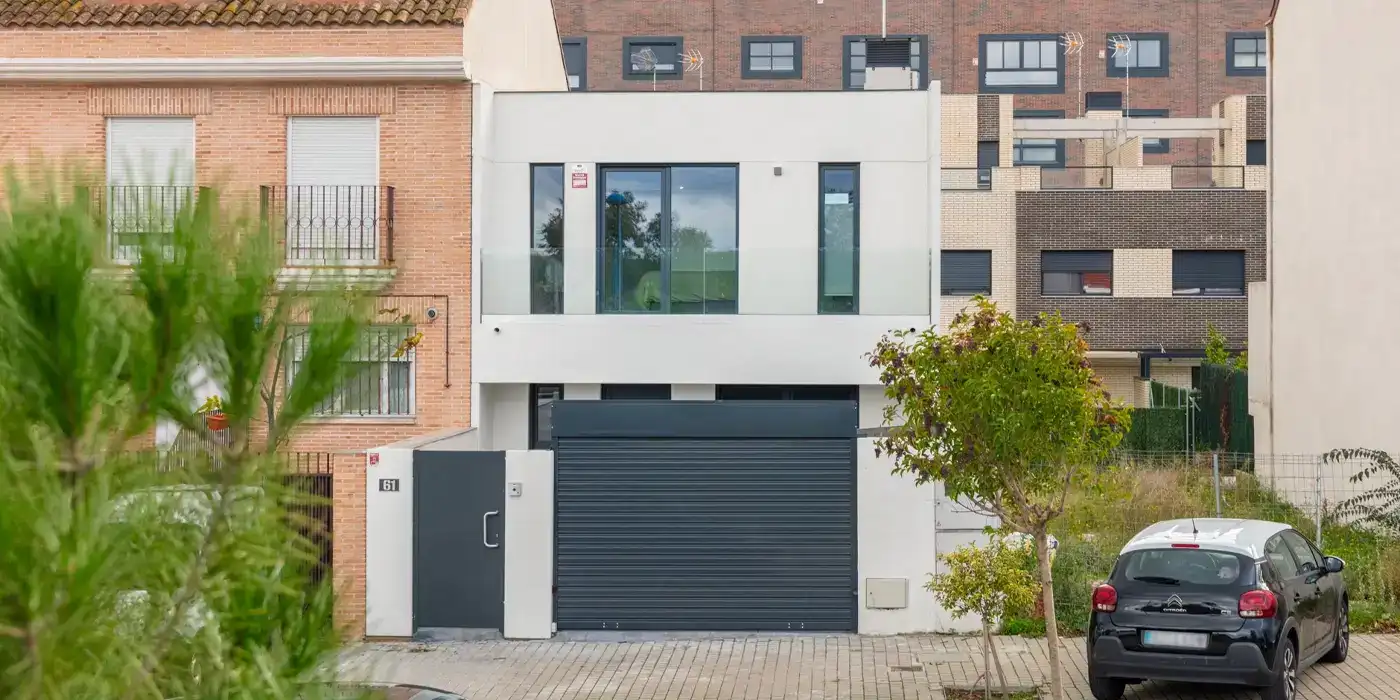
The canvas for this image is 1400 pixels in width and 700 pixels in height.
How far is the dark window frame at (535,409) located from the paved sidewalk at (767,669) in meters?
3.98

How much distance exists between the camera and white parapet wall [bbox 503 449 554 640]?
16141 millimetres

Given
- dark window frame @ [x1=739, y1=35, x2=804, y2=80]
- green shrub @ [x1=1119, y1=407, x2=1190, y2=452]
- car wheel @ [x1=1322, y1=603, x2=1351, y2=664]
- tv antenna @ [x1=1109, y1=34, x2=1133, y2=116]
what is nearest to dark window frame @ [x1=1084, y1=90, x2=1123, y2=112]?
tv antenna @ [x1=1109, y1=34, x2=1133, y2=116]

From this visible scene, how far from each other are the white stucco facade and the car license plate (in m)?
6.69

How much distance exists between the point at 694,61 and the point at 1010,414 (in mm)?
39757

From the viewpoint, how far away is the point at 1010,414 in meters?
11.6

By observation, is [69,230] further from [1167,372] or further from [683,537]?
[1167,372]

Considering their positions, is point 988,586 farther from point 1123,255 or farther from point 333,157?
point 1123,255

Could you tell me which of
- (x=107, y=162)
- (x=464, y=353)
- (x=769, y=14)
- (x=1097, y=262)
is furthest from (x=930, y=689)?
(x=769, y=14)

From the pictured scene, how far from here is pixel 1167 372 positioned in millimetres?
39812

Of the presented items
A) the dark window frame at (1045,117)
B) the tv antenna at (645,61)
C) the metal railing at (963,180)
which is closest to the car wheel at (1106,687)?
the metal railing at (963,180)

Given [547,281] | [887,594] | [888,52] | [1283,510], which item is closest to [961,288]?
[888,52]

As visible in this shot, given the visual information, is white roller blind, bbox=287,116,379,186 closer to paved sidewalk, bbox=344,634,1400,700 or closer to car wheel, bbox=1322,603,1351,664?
paved sidewalk, bbox=344,634,1400,700

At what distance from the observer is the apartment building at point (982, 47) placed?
1962 inches

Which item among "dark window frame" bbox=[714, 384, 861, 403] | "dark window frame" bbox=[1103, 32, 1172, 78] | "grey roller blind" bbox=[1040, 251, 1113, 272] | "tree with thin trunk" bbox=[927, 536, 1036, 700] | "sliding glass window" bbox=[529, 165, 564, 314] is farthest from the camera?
"dark window frame" bbox=[1103, 32, 1172, 78]
